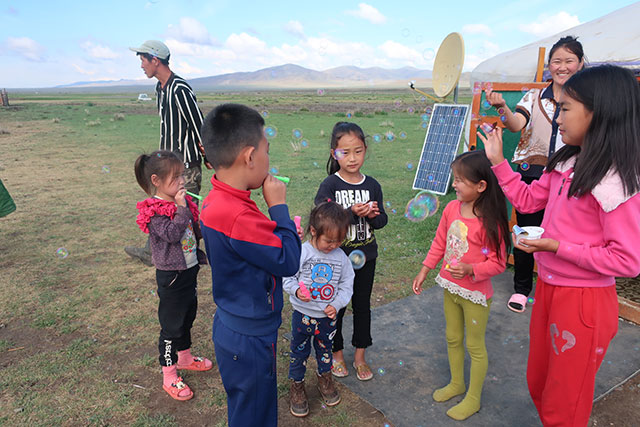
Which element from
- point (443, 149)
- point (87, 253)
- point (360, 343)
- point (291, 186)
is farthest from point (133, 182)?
point (360, 343)

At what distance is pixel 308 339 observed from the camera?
115 inches

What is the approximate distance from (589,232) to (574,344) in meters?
0.54

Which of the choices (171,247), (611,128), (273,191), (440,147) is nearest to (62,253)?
(171,247)

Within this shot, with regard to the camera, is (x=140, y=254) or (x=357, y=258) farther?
(x=140, y=254)

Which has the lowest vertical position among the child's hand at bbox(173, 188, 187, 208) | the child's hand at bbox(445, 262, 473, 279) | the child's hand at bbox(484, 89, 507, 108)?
the child's hand at bbox(445, 262, 473, 279)

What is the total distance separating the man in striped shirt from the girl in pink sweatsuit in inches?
133

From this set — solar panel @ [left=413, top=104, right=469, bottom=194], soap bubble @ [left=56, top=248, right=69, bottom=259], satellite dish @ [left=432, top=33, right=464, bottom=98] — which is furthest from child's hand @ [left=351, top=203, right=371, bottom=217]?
solar panel @ [left=413, top=104, right=469, bottom=194]

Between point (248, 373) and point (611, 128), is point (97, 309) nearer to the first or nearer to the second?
point (248, 373)

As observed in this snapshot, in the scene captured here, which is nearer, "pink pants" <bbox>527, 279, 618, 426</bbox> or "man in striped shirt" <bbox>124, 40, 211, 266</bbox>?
"pink pants" <bbox>527, 279, 618, 426</bbox>

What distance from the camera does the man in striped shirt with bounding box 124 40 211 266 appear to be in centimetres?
450

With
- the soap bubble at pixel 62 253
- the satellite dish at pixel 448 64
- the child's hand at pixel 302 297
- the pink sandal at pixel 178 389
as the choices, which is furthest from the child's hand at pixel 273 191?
the satellite dish at pixel 448 64

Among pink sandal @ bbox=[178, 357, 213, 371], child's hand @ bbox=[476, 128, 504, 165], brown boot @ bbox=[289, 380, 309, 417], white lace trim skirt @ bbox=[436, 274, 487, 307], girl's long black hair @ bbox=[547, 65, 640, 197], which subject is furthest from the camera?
pink sandal @ bbox=[178, 357, 213, 371]

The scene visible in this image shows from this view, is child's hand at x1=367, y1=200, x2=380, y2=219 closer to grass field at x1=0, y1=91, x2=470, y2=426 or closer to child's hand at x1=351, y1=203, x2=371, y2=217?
child's hand at x1=351, y1=203, x2=371, y2=217

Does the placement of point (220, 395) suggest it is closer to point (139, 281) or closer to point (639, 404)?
point (139, 281)
